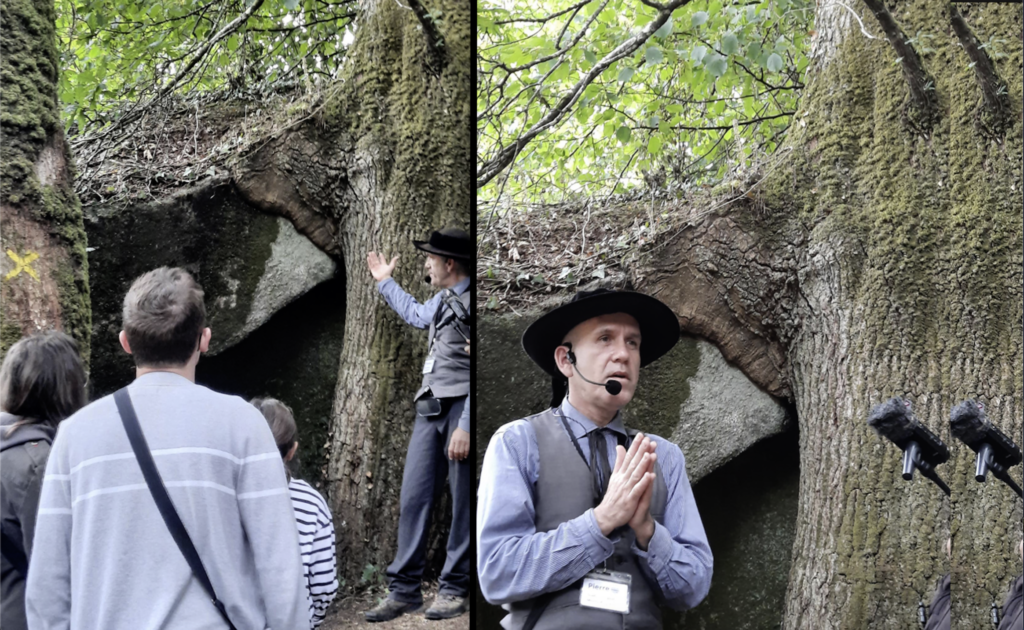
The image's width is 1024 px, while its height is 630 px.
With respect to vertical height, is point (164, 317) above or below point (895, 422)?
above

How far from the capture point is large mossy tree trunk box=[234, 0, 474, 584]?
101 inches

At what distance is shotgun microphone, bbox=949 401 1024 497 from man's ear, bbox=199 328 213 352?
81.9 inches

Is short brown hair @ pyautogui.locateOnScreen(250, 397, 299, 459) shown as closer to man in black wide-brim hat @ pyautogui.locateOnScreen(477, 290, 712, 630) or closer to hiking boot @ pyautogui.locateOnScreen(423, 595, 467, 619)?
man in black wide-brim hat @ pyautogui.locateOnScreen(477, 290, 712, 630)

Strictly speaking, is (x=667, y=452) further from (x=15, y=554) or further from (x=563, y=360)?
(x=15, y=554)

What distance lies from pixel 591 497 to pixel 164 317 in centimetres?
127

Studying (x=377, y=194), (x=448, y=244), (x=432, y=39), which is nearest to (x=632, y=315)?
(x=448, y=244)

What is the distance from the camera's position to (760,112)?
2.51m

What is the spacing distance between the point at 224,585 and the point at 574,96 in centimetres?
175

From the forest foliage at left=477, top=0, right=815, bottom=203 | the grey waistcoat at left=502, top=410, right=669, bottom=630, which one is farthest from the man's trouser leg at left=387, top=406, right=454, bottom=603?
the forest foliage at left=477, top=0, right=815, bottom=203

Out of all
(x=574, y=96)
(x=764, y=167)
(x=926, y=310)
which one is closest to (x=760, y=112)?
(x=764, y=167)

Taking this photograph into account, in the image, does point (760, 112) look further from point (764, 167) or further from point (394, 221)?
point (394, 221)

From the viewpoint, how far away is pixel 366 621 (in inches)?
98.8

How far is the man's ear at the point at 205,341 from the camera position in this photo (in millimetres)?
2213

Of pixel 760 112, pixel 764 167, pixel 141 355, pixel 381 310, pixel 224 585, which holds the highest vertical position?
pixel 760 112
